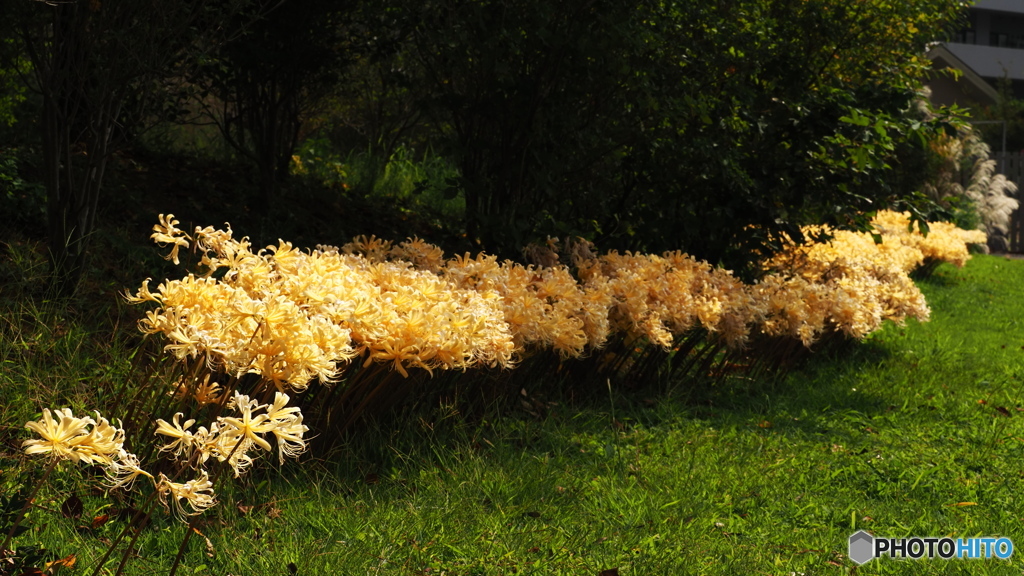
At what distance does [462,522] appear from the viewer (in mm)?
3156

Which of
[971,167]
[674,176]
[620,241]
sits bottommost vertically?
[971,167]

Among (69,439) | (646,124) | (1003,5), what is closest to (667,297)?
(646,124)

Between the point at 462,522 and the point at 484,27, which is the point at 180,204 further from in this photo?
the point at 462,522

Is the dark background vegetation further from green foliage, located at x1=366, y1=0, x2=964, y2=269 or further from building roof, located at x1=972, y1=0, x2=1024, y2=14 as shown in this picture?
building roof, located at x1=972, y1=0, x2=1024, y2=14

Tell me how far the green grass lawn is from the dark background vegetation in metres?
1.40

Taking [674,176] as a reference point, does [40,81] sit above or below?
above

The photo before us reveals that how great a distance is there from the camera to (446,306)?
3604 millimetres

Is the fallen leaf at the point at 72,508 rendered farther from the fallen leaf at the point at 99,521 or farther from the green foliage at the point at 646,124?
the green foliage at the point at 646,124

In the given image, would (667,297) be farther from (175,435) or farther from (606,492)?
(175,435)

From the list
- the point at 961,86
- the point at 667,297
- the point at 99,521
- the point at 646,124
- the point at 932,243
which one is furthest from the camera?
the point at 961,86

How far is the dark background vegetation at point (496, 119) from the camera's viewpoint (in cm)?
466

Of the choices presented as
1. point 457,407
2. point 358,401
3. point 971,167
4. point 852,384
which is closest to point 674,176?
point 852,384

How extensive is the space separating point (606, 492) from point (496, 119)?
10.1ft

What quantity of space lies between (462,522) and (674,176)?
4.08 meters
